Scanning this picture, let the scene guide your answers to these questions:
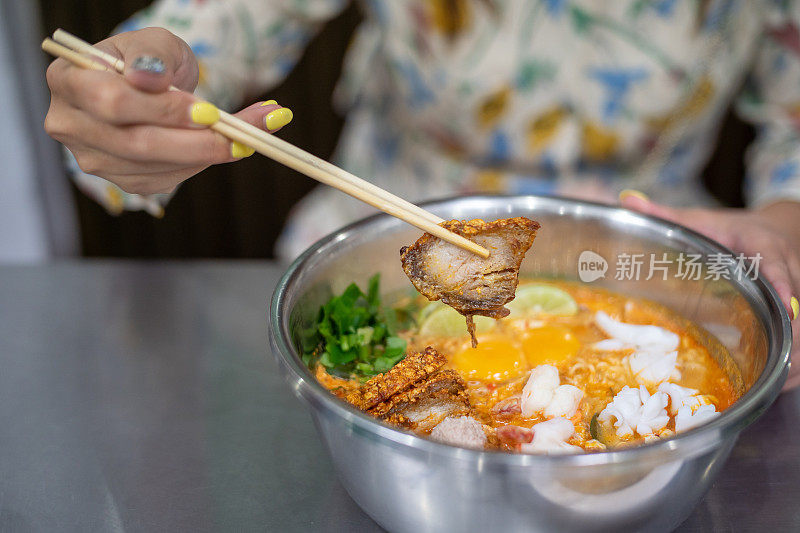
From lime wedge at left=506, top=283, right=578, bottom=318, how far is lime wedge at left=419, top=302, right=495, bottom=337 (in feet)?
0.26

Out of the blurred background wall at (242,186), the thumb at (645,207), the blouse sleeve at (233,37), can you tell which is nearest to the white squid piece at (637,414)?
the thumb at (645,207)

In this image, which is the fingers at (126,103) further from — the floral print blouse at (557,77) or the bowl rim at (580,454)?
the floral print blouse at (557,77)

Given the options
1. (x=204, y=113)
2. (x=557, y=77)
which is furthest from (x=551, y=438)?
(x=557, y=77)

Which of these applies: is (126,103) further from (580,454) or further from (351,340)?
(580,454)

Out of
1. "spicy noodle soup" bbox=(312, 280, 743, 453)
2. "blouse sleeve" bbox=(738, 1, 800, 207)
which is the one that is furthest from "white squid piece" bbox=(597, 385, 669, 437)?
"blouse sleeve" bbox=(738, 1, 800, 207)

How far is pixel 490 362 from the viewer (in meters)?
1.54

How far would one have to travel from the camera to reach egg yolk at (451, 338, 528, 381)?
152 centimetres

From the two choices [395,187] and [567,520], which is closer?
[567,520]

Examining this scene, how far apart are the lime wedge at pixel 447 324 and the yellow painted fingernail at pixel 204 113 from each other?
0.73 metres

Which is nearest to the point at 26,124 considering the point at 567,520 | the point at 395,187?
the point at 395,187

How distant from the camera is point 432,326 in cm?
165

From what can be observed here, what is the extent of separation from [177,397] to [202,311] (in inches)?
15.3

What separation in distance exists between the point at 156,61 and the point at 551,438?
88 centimetres

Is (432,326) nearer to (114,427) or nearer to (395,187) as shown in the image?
(114,427)
